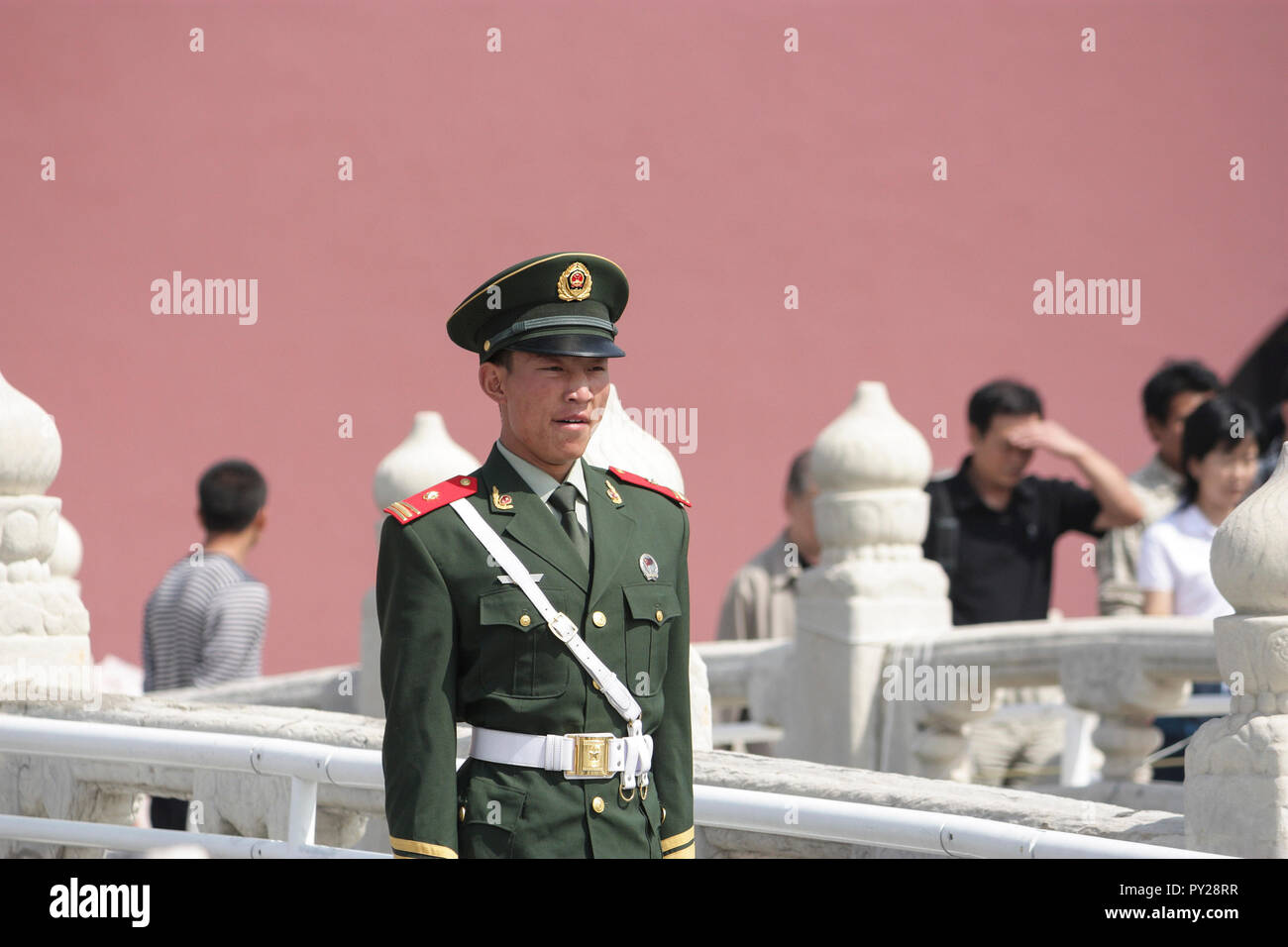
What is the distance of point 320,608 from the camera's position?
7.20 metres

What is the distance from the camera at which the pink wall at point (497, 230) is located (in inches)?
284

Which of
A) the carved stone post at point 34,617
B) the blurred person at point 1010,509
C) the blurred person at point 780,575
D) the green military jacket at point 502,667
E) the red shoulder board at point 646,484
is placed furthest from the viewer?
the blurred person at point 780,575

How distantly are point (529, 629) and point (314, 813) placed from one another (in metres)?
0.93

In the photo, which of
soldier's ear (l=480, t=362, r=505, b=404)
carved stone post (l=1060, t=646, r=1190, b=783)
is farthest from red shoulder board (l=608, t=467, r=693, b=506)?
carved stone post (l=1060, t=646, r=1190, b=783)

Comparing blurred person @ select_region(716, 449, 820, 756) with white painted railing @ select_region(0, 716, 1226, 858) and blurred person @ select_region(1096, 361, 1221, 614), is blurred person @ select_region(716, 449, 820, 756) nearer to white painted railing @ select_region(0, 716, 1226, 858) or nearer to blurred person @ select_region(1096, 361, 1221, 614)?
blurred person @ select_region(1096, 361, 1221, 614)

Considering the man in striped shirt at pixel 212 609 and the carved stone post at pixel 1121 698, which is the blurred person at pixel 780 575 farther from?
the man in striped shirt at pixel 212 609

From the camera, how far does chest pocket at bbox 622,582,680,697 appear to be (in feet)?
7.76

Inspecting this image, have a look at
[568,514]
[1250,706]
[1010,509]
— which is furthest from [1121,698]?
[568,514]

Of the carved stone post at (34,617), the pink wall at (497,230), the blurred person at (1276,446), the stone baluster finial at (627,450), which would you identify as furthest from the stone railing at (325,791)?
the pink wall at (497,230)

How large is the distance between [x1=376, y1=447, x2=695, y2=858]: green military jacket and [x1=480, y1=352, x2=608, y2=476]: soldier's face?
7 cm

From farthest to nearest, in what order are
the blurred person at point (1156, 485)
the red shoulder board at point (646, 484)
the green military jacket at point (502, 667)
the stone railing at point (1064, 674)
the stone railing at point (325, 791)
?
the blurred person at point (1156, 485) < the stone railing at point (1064, 674) < the stone railing at point (325, 791) < the red shoulder board at point (646, 484) < the green military jacket at point (502, 667)

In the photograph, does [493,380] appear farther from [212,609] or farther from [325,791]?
[212,609]

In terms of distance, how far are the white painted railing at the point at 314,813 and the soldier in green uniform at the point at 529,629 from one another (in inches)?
12.3
